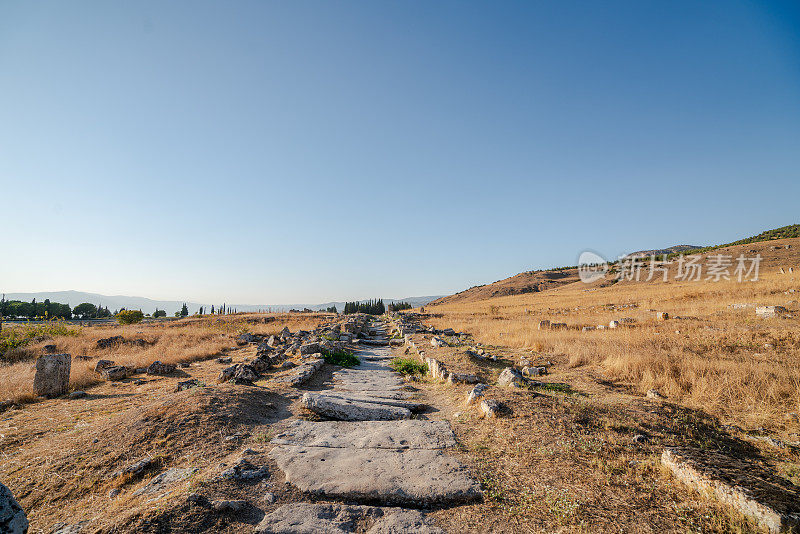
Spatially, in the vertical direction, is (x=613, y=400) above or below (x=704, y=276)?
below

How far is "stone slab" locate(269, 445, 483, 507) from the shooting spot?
11.9 ft

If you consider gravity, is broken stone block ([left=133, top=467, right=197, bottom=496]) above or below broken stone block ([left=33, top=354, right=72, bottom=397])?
below

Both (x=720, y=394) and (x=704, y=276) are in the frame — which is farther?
A: (x=704, y=276)

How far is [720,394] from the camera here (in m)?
6.59

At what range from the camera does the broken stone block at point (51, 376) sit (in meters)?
8.93

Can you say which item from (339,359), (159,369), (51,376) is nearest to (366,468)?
(339,359)

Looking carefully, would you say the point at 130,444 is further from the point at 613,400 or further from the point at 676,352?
the point at 676,352

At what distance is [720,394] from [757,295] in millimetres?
20840

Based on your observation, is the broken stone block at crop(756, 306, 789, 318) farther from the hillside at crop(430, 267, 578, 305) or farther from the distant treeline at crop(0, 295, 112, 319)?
the distant treeline at crop(0, 295, 112, 319)

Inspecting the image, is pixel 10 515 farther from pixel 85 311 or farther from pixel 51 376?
pixel 85 311

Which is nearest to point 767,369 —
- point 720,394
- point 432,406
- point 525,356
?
point 720,394

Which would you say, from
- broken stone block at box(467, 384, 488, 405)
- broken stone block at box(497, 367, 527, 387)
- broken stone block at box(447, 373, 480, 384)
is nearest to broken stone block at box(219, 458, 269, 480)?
broken stone block at box(467, 384, 488, 405)

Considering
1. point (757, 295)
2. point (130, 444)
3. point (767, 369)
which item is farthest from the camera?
point (757, 295)

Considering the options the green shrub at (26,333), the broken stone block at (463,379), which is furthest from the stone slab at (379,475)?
the green shrub at (26,333)
